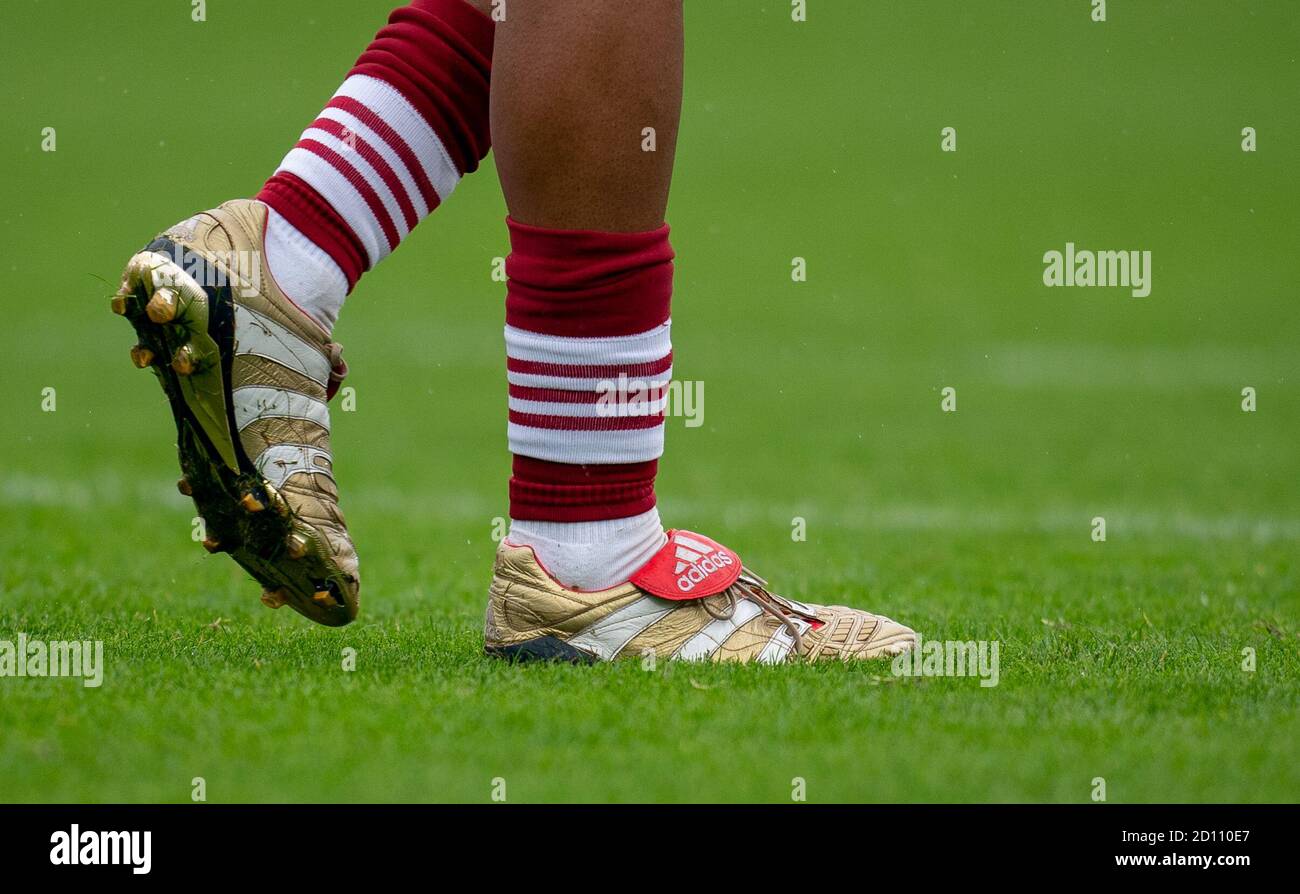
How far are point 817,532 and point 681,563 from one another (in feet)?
6.59

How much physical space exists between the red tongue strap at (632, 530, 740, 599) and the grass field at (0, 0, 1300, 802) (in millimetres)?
146

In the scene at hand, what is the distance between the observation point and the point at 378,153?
238 centimetres

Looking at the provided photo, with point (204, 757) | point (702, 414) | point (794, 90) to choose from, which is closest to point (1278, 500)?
point (702, 414)

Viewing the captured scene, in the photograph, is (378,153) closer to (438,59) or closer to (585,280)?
(438,59)

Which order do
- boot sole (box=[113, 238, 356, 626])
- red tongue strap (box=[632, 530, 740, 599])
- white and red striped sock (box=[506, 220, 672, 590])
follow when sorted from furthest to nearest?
1. red tongue strap (box=[632, 530, 740, 599])
2. white and red striped sock (box=[506, 220, 672, 590])
3. boot sole (box=[113, 238, 356, 626])

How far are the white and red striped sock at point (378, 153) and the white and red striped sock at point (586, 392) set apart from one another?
0.73 feet

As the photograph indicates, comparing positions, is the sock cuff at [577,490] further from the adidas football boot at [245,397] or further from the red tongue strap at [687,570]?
the adidas football boot at [245,397]

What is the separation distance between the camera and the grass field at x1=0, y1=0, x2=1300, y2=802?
1.89 metres

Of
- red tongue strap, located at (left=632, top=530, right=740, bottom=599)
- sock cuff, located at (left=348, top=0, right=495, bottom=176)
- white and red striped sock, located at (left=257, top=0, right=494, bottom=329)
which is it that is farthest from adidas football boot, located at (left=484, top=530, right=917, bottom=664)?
sock cuff, located at (left=348, top=0, right=495, bottom=176)

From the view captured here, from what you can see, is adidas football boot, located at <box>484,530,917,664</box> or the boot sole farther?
adidas football boot, located at <box>484,530,917,664</box>

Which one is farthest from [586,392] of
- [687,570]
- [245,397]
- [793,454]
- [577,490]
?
[793,454]

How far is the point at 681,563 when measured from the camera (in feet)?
7.95

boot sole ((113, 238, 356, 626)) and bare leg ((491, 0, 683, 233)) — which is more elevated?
bare leg ((491, 0, 683, 233))

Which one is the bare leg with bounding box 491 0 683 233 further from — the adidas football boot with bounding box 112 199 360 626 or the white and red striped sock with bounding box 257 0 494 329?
the adidas football boot with bounding box 112 199 360 626
